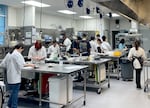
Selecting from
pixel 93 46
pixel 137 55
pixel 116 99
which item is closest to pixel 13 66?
pixel 116 99

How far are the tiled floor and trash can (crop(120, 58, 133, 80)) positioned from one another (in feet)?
3.06

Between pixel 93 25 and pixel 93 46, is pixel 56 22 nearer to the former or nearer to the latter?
pixel 93 25

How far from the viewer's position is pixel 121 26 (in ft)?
46.5

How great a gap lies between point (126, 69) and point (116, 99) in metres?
2.28

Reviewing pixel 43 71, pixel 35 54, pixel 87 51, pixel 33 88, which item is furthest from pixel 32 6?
pixel 43 71

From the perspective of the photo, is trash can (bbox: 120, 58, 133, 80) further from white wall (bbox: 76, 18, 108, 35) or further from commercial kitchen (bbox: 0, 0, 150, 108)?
white wall (bbox: 76, 18, 108, 35)

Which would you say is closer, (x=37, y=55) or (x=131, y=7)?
(x=131, y=7)

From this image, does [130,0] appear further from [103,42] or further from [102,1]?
[103,42]

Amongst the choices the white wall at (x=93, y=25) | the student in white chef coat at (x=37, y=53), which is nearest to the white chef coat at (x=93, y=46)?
the student in white chef coat at (x=37, y=53)

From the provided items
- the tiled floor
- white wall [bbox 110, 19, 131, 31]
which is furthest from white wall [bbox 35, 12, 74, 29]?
the tiled floor

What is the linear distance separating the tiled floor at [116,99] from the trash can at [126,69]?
0.93 m

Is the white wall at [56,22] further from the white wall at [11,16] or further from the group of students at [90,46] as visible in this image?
the group of students at [90,46]

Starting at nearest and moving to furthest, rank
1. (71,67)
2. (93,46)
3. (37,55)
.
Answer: (71,67) < (37,55) < (93,46)

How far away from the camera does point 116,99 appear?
15.4ft
